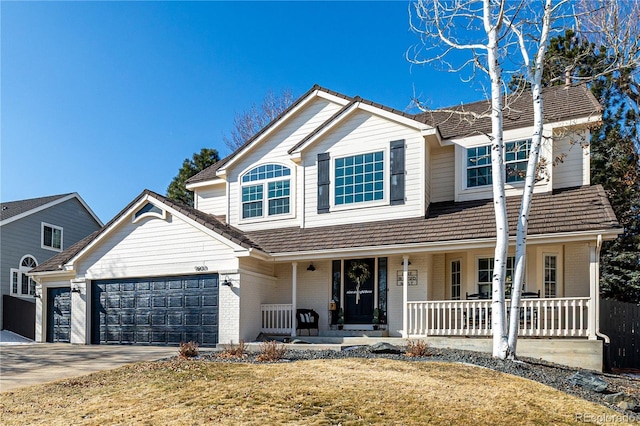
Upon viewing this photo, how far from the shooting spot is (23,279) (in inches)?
1026

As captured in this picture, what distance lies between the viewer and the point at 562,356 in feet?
39.0

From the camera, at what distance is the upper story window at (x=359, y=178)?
52.8 ft

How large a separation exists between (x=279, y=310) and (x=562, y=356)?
7.69 meters

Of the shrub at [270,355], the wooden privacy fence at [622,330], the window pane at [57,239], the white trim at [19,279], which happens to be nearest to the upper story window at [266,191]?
the shrub at [270,355]

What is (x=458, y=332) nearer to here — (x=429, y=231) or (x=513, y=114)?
(x=429, y=231)

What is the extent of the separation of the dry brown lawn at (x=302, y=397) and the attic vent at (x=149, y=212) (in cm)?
795

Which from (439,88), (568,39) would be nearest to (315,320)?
(439,88)

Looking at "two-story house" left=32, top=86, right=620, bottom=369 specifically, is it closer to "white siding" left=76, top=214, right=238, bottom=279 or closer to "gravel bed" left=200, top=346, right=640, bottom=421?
"white siding" left=76, top=214, right=238, bottom=279

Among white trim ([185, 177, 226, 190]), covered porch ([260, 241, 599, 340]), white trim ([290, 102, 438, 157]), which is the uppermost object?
white trim ([290, 102, 438, 157])

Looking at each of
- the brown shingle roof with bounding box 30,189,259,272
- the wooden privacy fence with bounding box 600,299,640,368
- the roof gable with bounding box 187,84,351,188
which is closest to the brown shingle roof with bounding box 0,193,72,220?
the brown shingle roof with bounding box 30,189,259,272

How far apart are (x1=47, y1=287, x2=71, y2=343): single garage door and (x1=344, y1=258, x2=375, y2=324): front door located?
32.1ft

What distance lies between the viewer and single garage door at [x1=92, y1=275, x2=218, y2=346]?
52.1 feet

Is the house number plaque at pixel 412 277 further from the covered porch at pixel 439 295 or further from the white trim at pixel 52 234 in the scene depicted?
the white trim at pixel 52 234

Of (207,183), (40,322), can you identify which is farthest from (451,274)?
(40,322)
